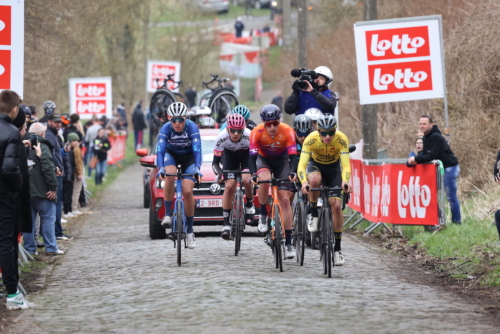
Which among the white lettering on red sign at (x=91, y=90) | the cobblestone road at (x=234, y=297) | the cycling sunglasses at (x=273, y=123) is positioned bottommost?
the cobblestone road at (x=234, y=297)

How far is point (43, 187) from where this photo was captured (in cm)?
1436

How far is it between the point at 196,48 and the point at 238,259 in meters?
42.8

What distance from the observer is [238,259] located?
12898mm

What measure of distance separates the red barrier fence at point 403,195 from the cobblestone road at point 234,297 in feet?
4.61

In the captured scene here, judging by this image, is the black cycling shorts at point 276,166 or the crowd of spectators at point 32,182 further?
the black cycling shorts at point 276,166

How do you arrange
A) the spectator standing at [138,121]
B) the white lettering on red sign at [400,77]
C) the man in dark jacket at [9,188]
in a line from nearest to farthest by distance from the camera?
1. the man in dark jacket at [9,188]
2. the white lettering on red sign at [400,77]
3. the spectator standing at [138,121]

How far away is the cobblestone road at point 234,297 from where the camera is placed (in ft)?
27.7

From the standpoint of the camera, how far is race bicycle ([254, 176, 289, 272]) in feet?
38.8

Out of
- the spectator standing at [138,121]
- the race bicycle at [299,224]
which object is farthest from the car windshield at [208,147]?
the spectator standing at [138,121]

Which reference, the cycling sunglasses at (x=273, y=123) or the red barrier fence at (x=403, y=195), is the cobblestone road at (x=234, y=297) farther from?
the cycling sunglasses at (x=273, y=123)

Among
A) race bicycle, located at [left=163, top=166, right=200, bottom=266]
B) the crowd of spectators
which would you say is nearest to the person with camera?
race bicycle, located at [left=163, top=166, right=200, bottom=266]

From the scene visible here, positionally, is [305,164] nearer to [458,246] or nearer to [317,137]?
[317,137]

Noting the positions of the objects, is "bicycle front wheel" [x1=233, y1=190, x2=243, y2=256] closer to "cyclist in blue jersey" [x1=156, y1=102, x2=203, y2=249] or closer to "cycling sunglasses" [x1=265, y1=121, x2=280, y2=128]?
"cyclist in blue jersey" [x1=156, y1=102, x2=203, y2=249]

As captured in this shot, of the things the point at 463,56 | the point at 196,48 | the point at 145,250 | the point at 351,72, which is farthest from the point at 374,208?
the point at 196,48
